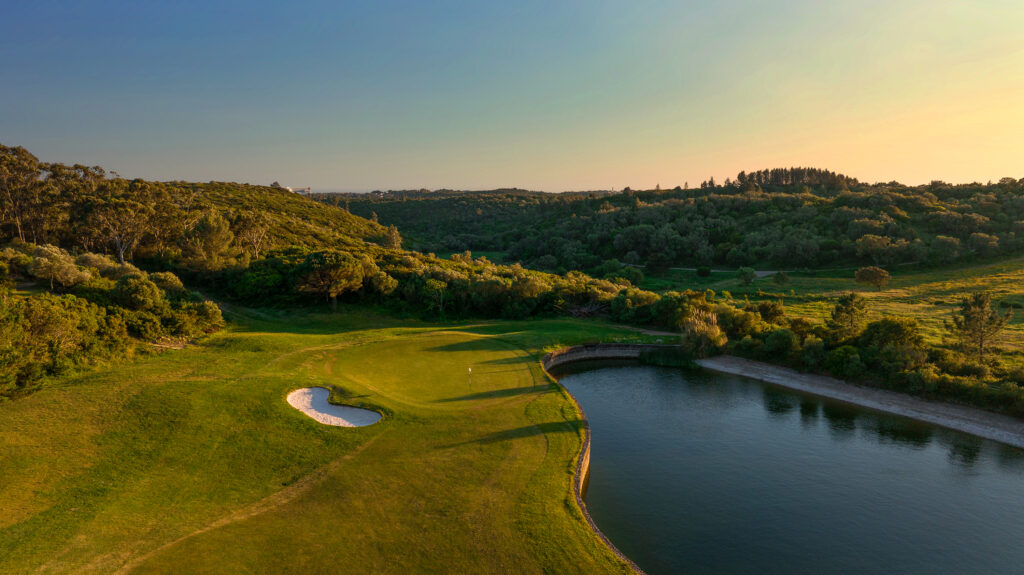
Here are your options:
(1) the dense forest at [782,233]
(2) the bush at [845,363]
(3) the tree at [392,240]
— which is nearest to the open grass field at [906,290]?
(1) the dense forest at [782,233]

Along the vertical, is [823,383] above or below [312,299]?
below

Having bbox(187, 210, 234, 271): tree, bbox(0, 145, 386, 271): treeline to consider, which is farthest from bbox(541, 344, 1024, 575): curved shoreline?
bbox(0, 145, 386, 271): treeline

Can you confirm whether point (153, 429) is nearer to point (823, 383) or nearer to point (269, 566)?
point (269, 566)

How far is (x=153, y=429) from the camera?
23.4 meters

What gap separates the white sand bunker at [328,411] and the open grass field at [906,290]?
5332 centimetres

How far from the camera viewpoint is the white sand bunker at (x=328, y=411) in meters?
26.8

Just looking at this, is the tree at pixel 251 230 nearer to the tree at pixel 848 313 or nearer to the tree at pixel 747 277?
the tree at pixel 848 313

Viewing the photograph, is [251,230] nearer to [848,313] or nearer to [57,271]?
[57,271]

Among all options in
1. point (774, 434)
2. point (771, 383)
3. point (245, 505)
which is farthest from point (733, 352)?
point (245, 505)

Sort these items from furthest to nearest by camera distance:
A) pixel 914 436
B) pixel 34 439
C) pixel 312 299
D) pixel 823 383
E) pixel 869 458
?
pixel 312 299 → pixel 823 383 → pixel 914 436 → pixel 869 458 → pixel 34 439

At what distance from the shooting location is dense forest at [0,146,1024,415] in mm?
33781

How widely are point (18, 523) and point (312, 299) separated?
44.4 metres

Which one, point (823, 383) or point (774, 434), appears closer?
point (774, 434)

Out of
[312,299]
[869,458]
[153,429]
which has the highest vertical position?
[312,299]
